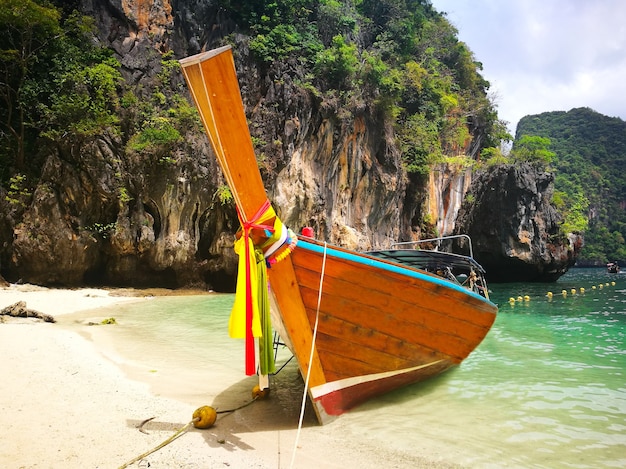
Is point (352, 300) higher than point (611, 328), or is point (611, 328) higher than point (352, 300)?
point (352, 300)

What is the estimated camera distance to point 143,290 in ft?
45.7

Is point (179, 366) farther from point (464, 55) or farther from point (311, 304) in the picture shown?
point (464, 55)

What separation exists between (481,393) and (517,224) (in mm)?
21612

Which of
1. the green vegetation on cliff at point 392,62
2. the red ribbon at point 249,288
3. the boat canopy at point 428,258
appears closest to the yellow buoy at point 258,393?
the red ribbon at point 249,288

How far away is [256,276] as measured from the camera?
3.15 meters

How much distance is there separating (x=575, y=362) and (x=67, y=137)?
1520cm

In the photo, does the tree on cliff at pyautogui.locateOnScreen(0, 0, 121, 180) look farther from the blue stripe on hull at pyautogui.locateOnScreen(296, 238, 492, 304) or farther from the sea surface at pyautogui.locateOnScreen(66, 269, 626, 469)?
the blue stripe on hull at pyautogui.locateOnScreen(296, 238, 492, 304)

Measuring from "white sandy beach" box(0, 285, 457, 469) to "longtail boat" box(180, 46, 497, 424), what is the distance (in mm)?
460

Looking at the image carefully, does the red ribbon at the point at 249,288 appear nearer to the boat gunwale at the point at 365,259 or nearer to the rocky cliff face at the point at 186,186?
the boat gunwale at the point at 365,259

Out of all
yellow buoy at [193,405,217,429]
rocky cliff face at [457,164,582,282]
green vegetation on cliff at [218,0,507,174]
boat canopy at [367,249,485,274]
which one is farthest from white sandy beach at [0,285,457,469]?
rocky cliff face at [457,164,582,282]

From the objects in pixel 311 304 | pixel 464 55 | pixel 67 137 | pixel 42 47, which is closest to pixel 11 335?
pixel 311 304

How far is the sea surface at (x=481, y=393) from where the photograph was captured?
3.28 meters

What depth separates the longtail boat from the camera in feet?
9.72

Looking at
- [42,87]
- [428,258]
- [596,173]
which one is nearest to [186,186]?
[42,87]
